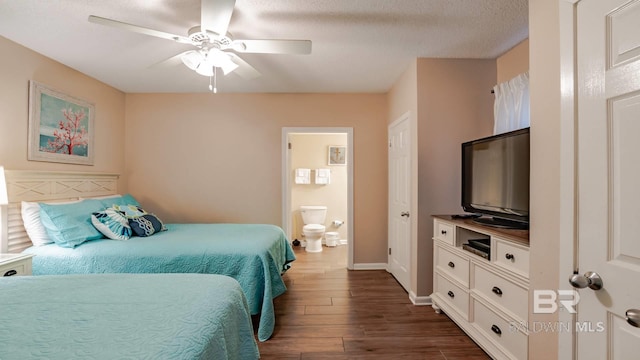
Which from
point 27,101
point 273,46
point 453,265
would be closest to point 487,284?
point 453,265

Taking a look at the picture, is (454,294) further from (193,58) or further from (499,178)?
(193,58)

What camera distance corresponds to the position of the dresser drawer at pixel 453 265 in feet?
7.14

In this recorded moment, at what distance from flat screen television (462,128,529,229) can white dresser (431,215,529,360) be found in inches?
5.7

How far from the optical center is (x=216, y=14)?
1.68 m

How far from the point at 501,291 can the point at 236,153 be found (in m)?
3.30

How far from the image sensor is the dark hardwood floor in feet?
6.62

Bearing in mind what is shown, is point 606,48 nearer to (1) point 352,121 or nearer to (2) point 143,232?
(1) point 352,121

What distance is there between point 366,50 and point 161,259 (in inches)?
98.2

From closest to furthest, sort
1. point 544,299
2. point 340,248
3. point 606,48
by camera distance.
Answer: point 606,48 → point 544,299 → point 340,248

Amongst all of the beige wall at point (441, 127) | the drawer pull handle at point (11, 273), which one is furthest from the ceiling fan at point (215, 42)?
the drawer pull handle at point (11, 273)

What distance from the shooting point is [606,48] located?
100 centimetres

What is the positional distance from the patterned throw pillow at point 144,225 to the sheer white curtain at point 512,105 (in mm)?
3372

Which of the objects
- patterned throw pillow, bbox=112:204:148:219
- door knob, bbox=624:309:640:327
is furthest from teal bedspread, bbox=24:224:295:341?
door knob, bbox=624:309:640:327

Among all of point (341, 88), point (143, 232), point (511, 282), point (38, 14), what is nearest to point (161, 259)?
point (143, 232)
